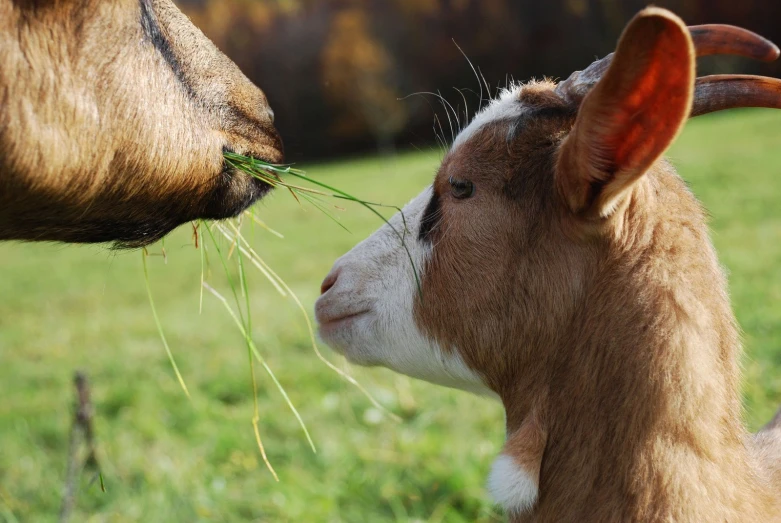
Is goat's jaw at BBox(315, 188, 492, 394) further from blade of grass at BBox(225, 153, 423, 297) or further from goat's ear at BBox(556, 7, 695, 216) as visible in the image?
goat's ear at BBox(556, 7, 695, 216)

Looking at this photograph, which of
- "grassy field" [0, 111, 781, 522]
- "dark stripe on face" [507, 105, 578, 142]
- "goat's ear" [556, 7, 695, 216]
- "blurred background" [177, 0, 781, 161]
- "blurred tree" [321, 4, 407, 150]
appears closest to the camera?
"goat's ear" [556, 7, 695, 216]

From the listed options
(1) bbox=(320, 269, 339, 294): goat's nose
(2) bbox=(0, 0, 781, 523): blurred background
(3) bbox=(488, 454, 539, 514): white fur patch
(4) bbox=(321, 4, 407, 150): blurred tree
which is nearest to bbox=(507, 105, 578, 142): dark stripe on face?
(2) bbox=(0, 0, 781, 523): blurred background

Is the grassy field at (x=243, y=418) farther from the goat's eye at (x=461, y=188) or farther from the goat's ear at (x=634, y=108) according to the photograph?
the goat's ear at (x=634, y=108)

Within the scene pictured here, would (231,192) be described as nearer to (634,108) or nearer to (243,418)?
(634,108)

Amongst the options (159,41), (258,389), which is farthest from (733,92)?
(258,389)

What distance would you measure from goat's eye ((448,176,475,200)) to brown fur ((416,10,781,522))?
2 cm

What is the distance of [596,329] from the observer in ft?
7.72

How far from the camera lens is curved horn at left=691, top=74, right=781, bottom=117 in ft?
7.66

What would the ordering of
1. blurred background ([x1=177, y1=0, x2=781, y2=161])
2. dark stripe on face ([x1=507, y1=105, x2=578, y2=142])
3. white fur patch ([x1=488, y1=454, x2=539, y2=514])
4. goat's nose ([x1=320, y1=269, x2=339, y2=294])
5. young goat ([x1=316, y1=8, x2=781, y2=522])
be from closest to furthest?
young goat ([x1=316, y1=8, x2=781, y2=522])
white fur patch ([x1=488, y1=454, x2=539, y2=514])
dark stripe on face ([x1=507, y1=105, x2=578, y2=142])
goat's nose ([x1=320, y1=269, x2=339, y2=294])
blurred background ([x1=177, y1=0, x2=781, y2=161])

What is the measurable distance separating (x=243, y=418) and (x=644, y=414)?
3699mm

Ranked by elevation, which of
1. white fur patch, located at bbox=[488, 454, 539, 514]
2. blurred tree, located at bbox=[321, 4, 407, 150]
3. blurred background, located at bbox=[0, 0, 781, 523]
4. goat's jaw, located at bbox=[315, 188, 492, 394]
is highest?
goat's jaw, located at bbox=[315, 188, 492, 394]

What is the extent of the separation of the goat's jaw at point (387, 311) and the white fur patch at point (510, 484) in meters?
0.36

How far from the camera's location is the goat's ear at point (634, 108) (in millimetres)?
1780

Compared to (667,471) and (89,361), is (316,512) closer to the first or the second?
(667,471)
